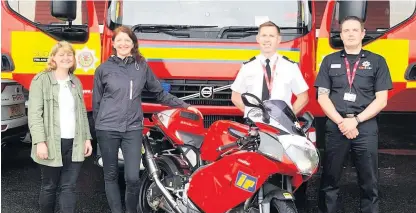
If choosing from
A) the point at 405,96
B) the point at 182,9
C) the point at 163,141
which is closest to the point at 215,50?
the point at 182,9

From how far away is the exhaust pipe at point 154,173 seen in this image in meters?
4.14

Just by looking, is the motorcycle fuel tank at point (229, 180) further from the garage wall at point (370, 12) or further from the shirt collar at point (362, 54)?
the garage wall at point (370, 12)

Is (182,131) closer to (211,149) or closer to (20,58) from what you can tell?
(211,149)

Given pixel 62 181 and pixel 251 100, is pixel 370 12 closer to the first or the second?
pixel 251 100

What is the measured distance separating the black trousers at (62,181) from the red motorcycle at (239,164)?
577 mm

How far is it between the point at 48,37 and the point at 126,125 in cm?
178

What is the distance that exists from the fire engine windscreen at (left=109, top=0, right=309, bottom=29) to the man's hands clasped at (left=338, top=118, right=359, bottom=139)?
1367mm

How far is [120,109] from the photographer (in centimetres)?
412

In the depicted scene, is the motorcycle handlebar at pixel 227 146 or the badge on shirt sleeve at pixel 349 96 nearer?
the motorcycle handlebar at pixel 227 146

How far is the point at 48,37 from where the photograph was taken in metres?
5.44

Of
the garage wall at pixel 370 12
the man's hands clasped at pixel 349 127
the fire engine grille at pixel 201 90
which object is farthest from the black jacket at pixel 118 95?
the garage wall at pixel 370 12

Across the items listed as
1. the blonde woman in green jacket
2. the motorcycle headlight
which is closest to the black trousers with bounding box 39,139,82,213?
the blonde woman in green jacket

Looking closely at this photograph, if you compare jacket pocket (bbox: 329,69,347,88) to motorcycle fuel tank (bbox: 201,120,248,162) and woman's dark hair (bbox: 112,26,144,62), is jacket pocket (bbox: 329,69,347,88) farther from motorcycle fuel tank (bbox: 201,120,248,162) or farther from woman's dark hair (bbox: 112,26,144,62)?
Result: woman's dark hair (bbox: 112,26,144,62)

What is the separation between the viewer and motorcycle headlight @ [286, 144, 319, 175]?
3.41 meters
